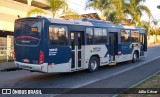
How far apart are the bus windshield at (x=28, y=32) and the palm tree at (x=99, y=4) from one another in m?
25.7

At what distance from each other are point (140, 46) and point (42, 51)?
39.7 feet

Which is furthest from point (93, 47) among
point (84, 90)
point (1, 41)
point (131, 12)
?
point (131, 12)

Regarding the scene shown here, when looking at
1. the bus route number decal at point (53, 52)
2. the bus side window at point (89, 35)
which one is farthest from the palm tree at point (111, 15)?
the bus route number decal at point (53, 52)

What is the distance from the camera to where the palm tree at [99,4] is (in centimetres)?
3853

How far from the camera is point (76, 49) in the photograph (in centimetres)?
1465

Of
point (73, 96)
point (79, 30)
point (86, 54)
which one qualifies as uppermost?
point (79, 30)

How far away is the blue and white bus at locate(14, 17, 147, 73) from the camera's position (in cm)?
1277

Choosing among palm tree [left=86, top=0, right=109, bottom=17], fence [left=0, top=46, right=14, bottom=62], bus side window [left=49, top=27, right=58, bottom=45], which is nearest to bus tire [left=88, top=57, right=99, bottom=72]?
bus side window [left=49, top=27, right=58, bottom=45]

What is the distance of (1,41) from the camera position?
1129 inches

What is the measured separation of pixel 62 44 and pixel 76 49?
125 cm

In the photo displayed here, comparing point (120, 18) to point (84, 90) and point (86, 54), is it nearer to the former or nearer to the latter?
point (86, 54)

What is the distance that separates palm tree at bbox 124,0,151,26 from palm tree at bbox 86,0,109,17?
6.73 meters

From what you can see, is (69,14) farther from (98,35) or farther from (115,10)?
(98,35)

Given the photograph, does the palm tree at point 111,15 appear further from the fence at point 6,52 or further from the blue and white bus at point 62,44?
the blue and white bus at point 62,44
